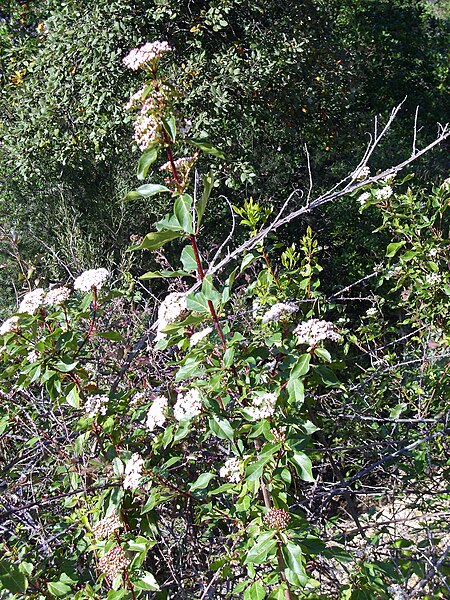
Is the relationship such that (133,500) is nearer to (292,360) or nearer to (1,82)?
(292,360)

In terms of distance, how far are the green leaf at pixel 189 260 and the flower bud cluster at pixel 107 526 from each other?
607mm

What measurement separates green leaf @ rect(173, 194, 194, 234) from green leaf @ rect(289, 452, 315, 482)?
0.52 m

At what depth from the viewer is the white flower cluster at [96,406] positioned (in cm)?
162

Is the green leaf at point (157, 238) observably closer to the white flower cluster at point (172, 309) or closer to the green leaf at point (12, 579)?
the white flower cluster at point (172, 309)

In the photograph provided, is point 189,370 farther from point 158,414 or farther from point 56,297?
point 56,297

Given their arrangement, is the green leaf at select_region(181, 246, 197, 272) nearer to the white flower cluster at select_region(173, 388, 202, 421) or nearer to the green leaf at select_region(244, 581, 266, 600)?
the white flower cluster at select_region(173, 388, 202, 421)

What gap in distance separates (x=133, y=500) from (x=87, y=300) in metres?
0.54

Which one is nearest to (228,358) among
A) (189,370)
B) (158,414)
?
(189,370)

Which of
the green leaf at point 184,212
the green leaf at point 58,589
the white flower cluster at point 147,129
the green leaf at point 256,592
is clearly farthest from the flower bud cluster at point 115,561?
the white flower cluster at point 147,129

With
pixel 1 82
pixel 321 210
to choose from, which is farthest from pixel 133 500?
pixel 1 82

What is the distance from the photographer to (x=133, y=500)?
1.66 m

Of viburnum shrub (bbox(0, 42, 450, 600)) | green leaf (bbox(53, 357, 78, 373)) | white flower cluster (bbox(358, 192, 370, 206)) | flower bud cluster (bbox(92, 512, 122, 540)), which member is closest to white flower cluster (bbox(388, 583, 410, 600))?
viburnum shrub (bbox(0, 42, 450, 600))

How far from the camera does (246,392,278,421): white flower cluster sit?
1356mm

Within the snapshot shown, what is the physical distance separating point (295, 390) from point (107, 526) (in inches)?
21.5
